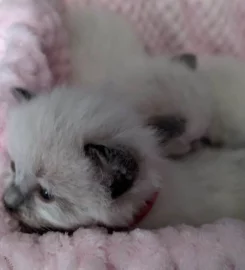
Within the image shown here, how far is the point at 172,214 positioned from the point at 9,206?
36 centimetres

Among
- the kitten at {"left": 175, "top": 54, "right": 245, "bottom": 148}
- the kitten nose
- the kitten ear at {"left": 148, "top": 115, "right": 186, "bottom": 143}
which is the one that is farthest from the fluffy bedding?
the kitten ear at {"left": 148, "top": 115, "right": 186, "bottom": 143}

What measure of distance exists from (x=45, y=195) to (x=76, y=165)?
3.6 inches

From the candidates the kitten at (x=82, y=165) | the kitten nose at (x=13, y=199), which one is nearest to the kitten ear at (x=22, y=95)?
the kitten at (x=82, y=165)

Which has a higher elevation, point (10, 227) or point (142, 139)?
point (142, 139)

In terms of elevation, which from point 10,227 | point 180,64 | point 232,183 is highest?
point 180,64

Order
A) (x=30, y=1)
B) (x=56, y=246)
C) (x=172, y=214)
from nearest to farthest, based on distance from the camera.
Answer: (x=56, y=246)
(x=172, y=214)
(x=30, y=1)

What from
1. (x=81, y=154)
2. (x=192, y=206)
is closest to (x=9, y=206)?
(x=81, y=154)

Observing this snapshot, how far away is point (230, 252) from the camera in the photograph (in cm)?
102

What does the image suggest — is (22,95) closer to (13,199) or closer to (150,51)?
(13,199)

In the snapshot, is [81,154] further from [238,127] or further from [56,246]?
[238,127]

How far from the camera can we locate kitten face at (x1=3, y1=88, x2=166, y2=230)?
1.00m

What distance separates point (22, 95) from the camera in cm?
114

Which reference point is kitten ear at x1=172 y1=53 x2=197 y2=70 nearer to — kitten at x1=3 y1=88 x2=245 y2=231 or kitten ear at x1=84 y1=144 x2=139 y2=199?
kitten at x1=3 y1=88 x2=245 y2=231

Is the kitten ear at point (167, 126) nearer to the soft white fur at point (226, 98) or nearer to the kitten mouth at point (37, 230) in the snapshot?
the soft white fur at point (226, 98)
